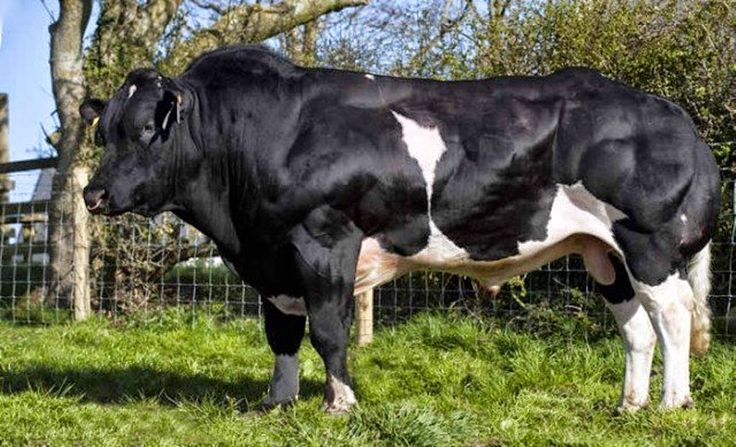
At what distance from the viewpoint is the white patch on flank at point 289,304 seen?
5.39m

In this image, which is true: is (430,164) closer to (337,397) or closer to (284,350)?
(337,397)

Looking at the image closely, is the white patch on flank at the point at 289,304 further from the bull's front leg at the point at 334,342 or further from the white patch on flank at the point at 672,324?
the white patch on flank at the point at 672,324

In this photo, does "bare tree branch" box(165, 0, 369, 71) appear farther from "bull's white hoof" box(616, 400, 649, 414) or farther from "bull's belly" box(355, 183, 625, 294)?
"bull's white hoof" box(616, 400, 649, 414)

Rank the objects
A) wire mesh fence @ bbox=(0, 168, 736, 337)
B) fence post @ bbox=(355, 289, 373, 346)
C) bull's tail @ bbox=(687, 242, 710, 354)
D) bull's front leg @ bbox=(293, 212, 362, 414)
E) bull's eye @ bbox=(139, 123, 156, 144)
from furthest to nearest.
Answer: fence post @ bbox=(355, 289, 373, 346) → wire mesh fence @ bbox=(0, 168, 736, 337) → bull's tail @ bbox=(687, 242, 710, 354) → bull's eye @ bbox=(139, 123, 156, 144) → bull's front leg @ bbox=(293, 212, 362, 414)

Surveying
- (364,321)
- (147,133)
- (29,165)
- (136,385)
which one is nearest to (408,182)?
(147,133)

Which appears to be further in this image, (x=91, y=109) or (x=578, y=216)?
(x=91, y=109)

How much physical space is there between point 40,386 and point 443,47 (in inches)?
207

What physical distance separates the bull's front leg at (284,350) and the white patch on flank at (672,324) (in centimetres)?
193

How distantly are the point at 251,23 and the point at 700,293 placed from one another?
722 centimetres

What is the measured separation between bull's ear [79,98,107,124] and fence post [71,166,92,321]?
4299 millimetres

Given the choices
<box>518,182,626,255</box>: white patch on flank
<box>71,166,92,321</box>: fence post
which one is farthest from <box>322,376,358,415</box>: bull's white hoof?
<box>71,166,92,321</box>: fence post

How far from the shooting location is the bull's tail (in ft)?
18.4

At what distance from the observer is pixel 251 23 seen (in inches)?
452

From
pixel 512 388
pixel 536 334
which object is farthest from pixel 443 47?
pixel 512 388
